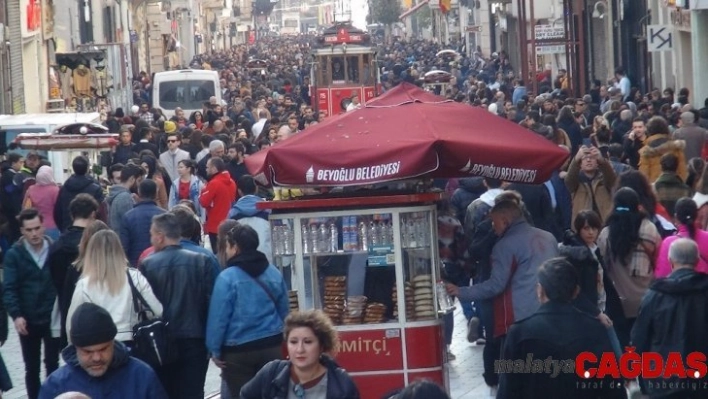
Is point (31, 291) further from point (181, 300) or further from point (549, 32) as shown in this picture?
point (549, 32)

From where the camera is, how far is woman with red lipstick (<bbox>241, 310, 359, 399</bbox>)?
19.9ft

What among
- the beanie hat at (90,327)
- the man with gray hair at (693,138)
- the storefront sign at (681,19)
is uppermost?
the storefront sign at (681,19)

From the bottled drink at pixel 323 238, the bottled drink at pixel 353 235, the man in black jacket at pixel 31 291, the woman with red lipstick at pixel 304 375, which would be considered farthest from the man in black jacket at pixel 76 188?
the woman with red lipstick at pixel 304 375

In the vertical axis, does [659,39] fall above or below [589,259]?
above

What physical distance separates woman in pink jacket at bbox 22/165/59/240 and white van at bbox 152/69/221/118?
71.8ft

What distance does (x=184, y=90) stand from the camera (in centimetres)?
3700

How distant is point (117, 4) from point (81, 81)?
1798cm

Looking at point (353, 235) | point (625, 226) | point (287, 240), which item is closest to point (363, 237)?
point (353, 235)

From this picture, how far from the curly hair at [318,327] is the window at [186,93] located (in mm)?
30891

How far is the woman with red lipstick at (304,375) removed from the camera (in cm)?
608

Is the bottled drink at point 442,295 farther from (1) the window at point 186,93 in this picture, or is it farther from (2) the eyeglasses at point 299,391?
(1) the window at point 186,93

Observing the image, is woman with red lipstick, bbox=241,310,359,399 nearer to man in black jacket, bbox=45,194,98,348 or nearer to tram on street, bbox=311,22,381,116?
man in black jacket, bbox=45,194,98,348

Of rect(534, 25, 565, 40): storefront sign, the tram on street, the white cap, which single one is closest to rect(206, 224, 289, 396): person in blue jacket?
the white cap

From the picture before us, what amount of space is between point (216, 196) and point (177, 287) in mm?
5815
